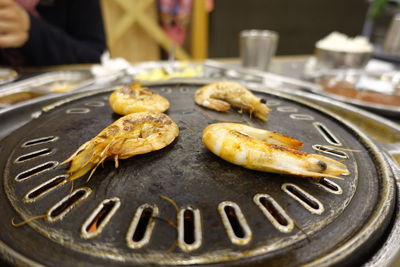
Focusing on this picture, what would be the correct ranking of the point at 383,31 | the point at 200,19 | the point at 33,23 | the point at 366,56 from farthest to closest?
the point at 383,31 → the point at 200,19 → the point at 366,56 → the point at 33,23

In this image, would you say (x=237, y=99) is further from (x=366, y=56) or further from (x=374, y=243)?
(x=366, y=56)

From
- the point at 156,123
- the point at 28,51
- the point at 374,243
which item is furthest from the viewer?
the point at 28,51

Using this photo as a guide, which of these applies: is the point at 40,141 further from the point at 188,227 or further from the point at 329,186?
the point at 329,186

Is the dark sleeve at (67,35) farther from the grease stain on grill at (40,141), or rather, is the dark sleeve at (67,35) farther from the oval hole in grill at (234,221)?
the oval hole in grill at (234,221)

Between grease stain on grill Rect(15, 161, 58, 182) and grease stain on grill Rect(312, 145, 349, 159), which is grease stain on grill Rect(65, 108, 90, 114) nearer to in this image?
grease stain on grill Rect(15, 161, 58, 182)

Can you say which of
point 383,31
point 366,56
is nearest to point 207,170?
point 366,56

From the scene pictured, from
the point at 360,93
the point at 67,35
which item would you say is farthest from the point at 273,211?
the point at 67,35

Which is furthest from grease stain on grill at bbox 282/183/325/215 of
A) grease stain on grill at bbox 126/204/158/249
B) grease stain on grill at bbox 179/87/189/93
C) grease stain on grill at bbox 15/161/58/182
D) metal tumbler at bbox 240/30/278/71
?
metal tumbler at bbox 240/30/278/71

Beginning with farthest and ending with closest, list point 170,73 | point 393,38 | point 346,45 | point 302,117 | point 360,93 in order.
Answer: point 393,38 → point 346,45 → point 170,73 → point 360,93 → point 302,117
